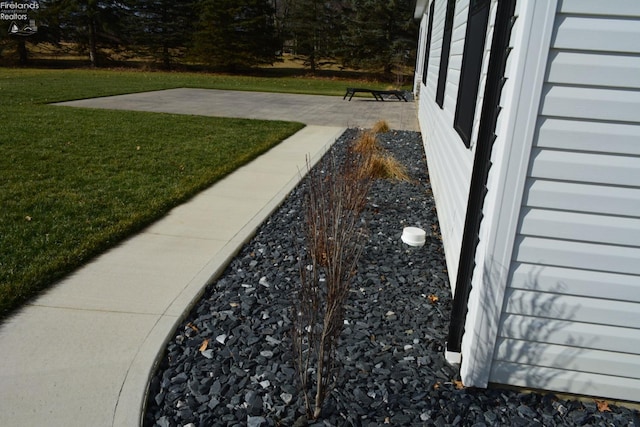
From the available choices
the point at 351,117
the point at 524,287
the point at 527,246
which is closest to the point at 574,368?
the point at 524,287

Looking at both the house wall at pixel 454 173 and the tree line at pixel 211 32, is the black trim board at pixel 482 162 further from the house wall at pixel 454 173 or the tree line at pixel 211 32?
the tree line at pixel 211 32

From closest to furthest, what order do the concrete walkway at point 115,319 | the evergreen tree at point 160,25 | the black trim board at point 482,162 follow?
the black trim board at point 482,162
the concrete walkway at point 115,319
the evergreen tree at point 160,25

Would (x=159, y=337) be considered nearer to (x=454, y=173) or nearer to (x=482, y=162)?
(x=482, y=162)

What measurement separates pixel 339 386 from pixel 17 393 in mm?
1493

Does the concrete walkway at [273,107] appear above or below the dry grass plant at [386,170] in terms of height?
below

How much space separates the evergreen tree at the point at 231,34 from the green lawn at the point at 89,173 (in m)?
25.0

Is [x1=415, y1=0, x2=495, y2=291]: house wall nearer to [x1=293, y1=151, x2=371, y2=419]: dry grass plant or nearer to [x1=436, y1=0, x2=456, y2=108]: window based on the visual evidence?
[x1=436, y1=0, x2=456, y2=108]: window

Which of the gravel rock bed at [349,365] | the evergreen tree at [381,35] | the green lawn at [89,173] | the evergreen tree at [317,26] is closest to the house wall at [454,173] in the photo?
the gravel rock bed at [349,365]

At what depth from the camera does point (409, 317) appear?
9.99 ft

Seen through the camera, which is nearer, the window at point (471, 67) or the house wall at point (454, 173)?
the window at point (471, 67)

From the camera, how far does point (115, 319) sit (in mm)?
2852

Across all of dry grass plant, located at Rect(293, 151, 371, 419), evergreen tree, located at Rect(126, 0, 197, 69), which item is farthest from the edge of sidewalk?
evergreen tree, located at Rect(126, 0, 197, 69)

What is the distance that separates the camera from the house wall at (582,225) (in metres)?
1.92

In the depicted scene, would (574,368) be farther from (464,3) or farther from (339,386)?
(464,3)
